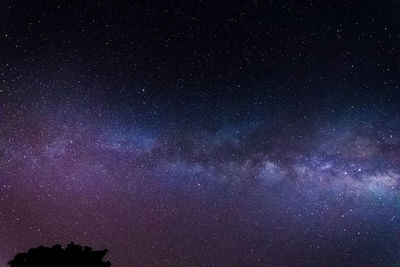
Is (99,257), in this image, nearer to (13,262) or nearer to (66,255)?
(66,255)

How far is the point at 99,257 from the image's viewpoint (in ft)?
66.3

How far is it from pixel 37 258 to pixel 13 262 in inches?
33.5

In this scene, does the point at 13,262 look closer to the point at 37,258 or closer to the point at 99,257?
the point at 37,258

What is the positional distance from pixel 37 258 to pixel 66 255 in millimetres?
1022

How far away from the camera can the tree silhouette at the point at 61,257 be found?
1934 centimetres

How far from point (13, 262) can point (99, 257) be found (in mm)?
3069

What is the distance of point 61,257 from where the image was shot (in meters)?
19.6

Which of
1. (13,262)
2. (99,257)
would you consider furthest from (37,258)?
(99,257)

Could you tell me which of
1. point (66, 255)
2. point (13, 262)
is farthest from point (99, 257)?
point (13, 262)

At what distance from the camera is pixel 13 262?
1930 cm

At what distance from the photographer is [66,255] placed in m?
19.7

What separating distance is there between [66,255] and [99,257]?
4.09 feet

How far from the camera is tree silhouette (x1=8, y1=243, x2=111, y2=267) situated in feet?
63.5
